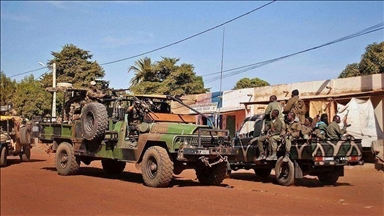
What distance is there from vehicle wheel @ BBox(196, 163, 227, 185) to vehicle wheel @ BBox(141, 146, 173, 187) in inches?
54.2

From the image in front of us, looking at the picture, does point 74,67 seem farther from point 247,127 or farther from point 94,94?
point 247,127

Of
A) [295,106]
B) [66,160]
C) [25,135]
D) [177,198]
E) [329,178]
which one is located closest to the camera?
[177,198]

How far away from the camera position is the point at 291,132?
507 inches

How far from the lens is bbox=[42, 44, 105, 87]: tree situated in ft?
59.9

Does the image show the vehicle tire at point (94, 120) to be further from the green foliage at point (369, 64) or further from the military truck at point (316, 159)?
the green foliage at point (369, 64)

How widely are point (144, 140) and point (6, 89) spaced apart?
23640 millimetres

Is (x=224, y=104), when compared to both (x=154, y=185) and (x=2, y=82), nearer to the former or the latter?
(x=2, y=82)

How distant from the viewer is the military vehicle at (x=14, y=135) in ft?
61.1

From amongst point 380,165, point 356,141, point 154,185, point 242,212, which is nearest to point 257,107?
point 380,165

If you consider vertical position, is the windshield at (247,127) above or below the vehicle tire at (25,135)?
above

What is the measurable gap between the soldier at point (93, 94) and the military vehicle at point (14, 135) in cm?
592

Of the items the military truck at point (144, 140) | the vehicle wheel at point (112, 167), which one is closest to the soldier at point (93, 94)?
Result: the military truck at point (144, 140)

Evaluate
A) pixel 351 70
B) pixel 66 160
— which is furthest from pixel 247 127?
pixel 351 70

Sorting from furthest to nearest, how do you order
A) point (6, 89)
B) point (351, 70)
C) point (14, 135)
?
point (6, 89)
point (351, 70)
point (14, 135)
